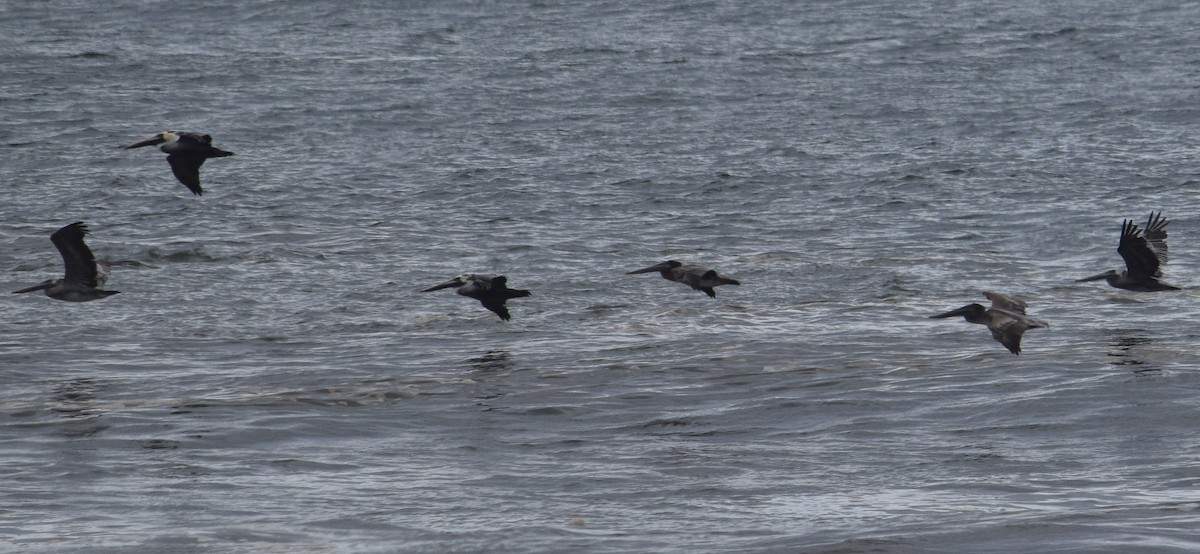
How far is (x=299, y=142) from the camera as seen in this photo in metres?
28.0

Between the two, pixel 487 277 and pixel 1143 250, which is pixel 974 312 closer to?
pixel 1143 250

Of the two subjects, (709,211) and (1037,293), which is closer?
(1037,293)

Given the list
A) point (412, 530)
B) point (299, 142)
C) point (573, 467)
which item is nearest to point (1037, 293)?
point (573, 467)

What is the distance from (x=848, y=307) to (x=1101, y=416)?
442cm

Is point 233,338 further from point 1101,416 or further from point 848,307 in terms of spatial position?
point 1101,416

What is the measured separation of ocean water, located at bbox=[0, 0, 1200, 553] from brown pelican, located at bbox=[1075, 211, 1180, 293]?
1.18ft

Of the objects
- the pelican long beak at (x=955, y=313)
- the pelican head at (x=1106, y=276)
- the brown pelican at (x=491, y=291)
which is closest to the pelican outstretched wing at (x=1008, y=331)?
the pelican long beak at (x=955, y=313)

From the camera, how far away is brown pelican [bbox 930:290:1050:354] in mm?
15219

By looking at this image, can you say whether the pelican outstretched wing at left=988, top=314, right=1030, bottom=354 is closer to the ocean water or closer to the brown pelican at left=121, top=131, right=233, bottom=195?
the ocean water

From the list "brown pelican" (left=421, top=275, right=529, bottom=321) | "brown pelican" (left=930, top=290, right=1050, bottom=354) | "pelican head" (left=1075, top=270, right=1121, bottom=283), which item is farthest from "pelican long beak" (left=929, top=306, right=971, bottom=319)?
"brown pelican" (left=421, top=275, right=529, bottom=321)

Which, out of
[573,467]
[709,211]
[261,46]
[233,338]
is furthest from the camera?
[261,46]

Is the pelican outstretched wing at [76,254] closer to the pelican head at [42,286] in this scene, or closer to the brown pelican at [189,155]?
the pelican head at [42,286]

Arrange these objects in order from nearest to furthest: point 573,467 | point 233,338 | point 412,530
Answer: point 412,530, point 573,467, point 233,338

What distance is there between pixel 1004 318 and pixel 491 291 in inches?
186
